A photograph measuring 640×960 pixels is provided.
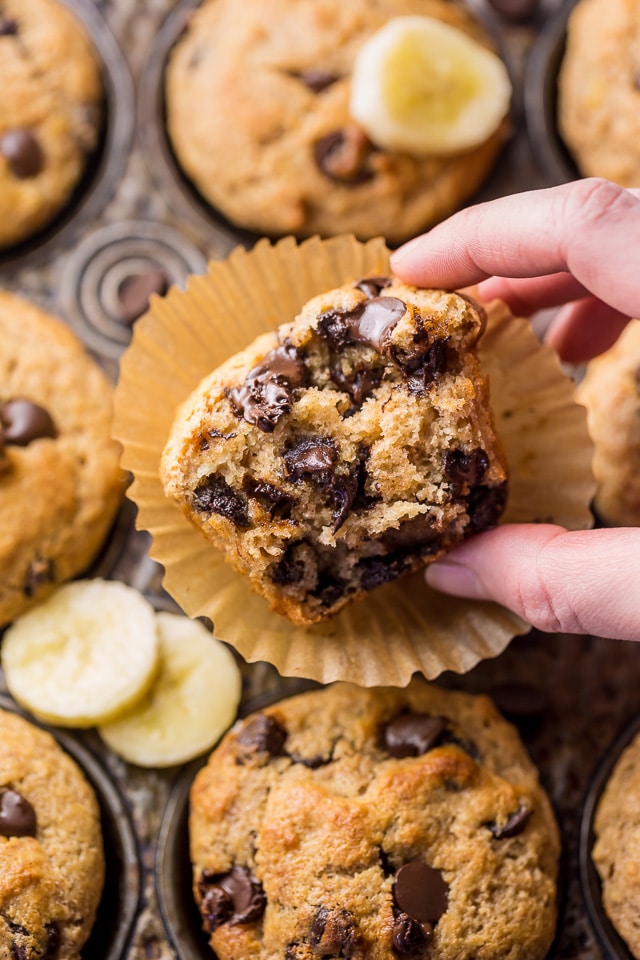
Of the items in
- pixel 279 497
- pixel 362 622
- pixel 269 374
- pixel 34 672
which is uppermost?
pixel 269 374

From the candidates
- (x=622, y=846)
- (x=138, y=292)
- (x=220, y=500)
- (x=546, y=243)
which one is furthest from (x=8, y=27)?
(x=622, y=846)

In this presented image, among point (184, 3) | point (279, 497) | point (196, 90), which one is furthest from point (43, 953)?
point (184, 3)

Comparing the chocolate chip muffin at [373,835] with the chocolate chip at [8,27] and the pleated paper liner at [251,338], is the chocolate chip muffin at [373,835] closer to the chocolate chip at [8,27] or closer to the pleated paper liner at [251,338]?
the pleated paper liner at [251,338]

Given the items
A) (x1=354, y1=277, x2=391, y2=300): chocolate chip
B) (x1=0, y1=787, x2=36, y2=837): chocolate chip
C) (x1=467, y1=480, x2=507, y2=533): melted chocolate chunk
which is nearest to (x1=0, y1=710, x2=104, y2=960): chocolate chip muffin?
(x1=0, y1=787, x2=36, y2=837): chocolate chip

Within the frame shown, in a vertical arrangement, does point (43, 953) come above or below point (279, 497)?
below

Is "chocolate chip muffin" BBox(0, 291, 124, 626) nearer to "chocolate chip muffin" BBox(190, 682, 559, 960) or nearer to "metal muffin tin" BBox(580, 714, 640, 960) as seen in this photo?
"chocolate chip muffin" BBox(190, 682, 559, 960)

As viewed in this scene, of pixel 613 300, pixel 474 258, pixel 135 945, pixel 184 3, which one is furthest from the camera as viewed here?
pixel 184 3

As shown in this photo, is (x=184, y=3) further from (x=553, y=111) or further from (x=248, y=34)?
(x=553, y=111)
